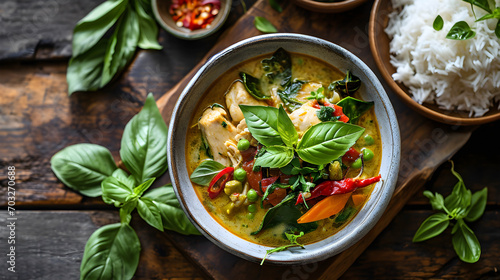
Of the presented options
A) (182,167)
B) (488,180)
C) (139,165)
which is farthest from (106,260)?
(488,180)

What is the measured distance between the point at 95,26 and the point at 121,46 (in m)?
0.26

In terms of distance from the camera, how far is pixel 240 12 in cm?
328

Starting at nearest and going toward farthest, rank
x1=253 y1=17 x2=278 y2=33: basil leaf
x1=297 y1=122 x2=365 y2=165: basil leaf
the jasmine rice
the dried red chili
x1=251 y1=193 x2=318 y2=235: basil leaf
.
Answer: x1=297 y1=122 x2=365 y2=165: basil leaf < x1=251 y1=193 x2=318 y2=235: basil leaf < the jasmine rice < x1=253 y1=17 x2=278 y2=33: basil leaf < the dried red chili

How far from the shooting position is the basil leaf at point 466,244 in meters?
2.96

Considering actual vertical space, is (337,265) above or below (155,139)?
below

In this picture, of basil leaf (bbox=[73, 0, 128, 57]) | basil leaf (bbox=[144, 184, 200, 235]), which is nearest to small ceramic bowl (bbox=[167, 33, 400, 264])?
basil leaf (bbox=[144, 184, 200, 235])

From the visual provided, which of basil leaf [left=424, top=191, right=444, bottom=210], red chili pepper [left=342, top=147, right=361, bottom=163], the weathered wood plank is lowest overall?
the weathered wood plank

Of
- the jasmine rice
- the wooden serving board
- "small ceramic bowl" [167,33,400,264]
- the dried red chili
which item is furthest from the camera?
the dried red chili

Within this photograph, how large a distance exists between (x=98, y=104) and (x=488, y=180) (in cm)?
318

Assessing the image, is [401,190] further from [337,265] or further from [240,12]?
[240,12]

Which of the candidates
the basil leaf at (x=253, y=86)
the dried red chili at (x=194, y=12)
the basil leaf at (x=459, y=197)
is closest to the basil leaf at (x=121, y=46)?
the dried red chili at (x=194, y=12)

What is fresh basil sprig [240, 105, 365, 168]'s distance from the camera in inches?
88.4

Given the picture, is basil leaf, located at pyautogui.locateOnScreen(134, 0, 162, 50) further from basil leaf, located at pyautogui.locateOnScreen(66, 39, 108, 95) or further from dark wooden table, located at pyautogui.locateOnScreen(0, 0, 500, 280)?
basil leaf, located at pyautogui.locateOnScreen(66, 39, 108, 95)

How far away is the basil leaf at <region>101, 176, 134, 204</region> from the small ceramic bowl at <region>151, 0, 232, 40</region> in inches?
48.1
